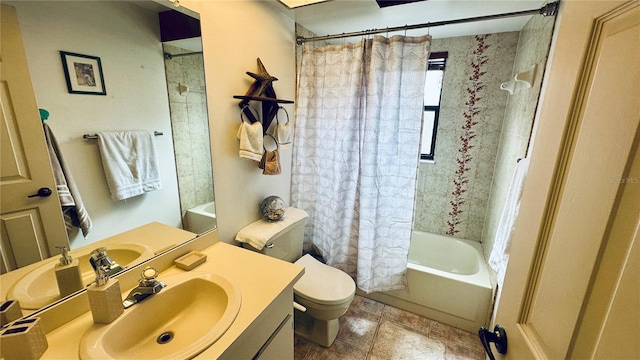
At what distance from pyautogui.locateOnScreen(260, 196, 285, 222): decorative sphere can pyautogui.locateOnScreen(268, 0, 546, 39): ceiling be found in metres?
1.30

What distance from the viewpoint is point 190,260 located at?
115cm

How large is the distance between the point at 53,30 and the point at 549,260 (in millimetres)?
1438

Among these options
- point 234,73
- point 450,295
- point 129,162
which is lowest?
point 450,295

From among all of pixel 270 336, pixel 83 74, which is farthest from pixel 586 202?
pixel 83 74

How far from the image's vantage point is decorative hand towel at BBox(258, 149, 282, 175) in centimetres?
163

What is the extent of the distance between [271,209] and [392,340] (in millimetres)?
1295

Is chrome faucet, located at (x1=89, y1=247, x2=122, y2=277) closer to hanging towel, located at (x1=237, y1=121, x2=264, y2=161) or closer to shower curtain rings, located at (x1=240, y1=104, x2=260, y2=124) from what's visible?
hanging towel, located at (x1=237, y1=121, x2=264, y2=161)

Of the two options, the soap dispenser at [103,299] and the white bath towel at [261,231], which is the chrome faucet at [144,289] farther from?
the white bath towel at [261,231]

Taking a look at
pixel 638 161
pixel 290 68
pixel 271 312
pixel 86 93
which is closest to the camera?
pixel 638 161

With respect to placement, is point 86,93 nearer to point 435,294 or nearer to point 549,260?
point 549,260

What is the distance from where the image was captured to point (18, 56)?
667 mm

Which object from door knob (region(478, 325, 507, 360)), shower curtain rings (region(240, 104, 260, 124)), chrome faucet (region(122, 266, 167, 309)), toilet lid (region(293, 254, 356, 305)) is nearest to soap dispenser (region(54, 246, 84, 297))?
chrome faucet (region(122, 266, 167, 309))

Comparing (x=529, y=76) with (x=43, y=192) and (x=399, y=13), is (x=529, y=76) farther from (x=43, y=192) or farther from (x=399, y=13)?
(x=43, y=192)

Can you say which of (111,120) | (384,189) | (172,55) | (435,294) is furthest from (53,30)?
(435,294)
